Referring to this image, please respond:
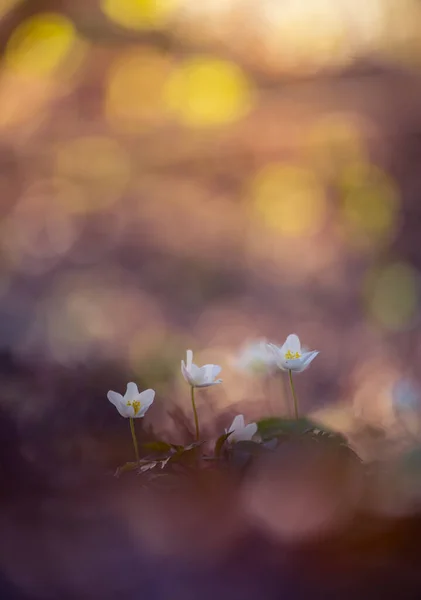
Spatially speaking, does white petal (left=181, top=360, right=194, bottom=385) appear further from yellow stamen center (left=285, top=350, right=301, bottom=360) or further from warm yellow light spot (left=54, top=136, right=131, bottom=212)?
warm yellow light spot (left=54, top=136, right=131, bottom=212)

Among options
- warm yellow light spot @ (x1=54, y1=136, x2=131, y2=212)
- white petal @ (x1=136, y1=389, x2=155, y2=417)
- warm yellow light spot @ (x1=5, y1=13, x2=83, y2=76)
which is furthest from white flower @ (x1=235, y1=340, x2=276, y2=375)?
warm yellow light spot @ (x1=5, y1=13, x2=83, y2=76)

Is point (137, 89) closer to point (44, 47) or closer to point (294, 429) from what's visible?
point (44, 47)

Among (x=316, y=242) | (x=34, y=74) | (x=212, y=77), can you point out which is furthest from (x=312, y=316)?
(x=34, y=74)

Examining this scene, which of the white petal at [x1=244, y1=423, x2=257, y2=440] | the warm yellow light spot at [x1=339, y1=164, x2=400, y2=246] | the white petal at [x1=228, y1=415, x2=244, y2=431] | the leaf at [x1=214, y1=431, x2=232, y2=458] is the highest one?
the warm yellow light spot at [x1=339, y1=164, x2=400, y2=246]

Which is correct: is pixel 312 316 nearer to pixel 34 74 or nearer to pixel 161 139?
pixel 161 139

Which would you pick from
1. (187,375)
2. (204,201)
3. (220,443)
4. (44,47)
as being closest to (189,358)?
(187,375)

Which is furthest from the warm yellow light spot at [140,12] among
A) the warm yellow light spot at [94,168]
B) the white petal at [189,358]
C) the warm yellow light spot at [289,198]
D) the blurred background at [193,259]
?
the white petal at [189,358]

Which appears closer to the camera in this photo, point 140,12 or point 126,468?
point 126,468
